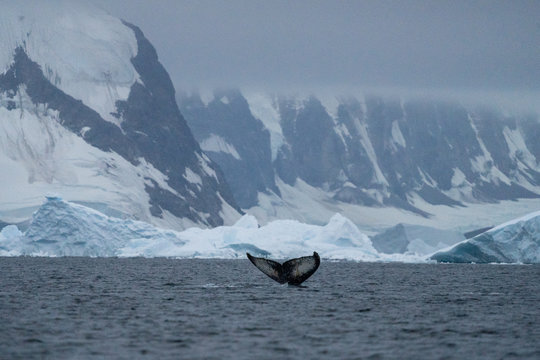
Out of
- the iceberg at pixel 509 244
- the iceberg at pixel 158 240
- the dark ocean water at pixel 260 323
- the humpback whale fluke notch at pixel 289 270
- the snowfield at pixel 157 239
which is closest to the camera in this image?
the dark ocean water at pixel 260 323

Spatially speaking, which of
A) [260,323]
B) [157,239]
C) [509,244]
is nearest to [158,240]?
[157,239]

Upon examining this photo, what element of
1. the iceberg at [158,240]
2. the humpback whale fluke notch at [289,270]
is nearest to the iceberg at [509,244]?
the iceberg at [158,240]

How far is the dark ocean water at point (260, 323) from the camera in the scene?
97.8ft

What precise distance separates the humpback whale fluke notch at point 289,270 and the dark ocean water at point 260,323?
1175 mm

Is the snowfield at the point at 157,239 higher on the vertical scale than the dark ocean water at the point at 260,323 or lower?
higher

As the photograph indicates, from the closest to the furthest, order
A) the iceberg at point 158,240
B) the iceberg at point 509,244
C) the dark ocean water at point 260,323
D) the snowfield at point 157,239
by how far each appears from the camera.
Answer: the dark ocean water at point 260,323 → the iceberg at point 509,244 → the snowfield at point 157,239 → the iceberg at point 158,240

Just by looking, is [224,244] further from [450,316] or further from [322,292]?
[450,316]

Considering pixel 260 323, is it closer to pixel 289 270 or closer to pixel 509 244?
pixel 289 270

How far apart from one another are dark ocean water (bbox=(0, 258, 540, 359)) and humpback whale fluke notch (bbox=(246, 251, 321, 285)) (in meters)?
1.17

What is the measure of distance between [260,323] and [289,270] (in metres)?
23.5

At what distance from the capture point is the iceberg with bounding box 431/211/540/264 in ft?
344

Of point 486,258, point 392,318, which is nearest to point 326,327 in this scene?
point 392,318

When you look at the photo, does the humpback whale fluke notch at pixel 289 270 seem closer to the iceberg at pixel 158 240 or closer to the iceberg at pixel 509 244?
the iceberg at pixel 509 244

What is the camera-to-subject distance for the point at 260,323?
37.5 meters
